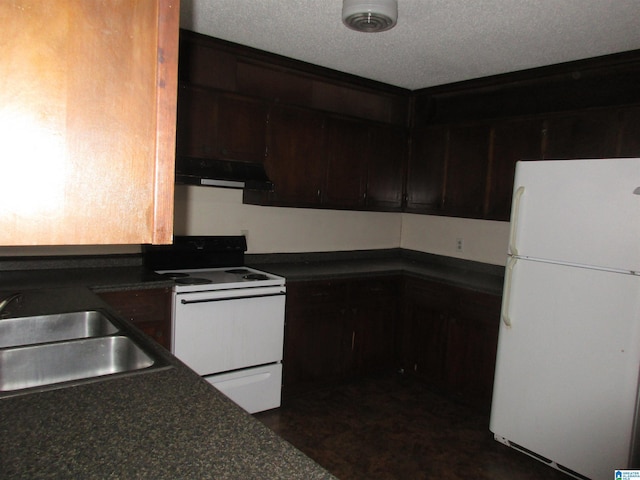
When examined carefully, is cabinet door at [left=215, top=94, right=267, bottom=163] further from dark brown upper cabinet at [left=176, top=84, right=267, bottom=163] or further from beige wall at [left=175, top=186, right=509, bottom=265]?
beige wall at [left=175, top=186, right=509, bottom=265]

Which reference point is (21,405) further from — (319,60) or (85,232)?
(319,60)

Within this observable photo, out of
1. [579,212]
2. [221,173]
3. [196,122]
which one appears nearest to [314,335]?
[221,173]

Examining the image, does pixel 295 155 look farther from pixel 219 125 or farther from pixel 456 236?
pixel 456 236

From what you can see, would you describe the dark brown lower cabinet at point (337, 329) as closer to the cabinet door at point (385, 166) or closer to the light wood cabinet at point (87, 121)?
the cabinet door at point (385, 166)

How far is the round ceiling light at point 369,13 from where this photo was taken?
2.08 metres

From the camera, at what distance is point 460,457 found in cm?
270

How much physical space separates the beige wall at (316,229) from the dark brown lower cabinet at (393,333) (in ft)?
2.15

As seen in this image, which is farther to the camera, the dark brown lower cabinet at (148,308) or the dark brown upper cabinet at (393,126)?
the dark brown upper cabinet at (393,126)

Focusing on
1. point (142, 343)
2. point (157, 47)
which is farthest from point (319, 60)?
point (157, 47)

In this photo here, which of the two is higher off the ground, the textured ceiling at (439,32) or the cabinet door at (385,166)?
the textured ceiling at (439,32)

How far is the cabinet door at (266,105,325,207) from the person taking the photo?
134 inches

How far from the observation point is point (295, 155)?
350 centimetres

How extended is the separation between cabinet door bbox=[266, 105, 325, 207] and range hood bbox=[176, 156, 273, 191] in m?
0.16

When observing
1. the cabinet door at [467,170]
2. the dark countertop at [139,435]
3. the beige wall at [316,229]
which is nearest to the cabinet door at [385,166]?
the beige wall at [316,229]
